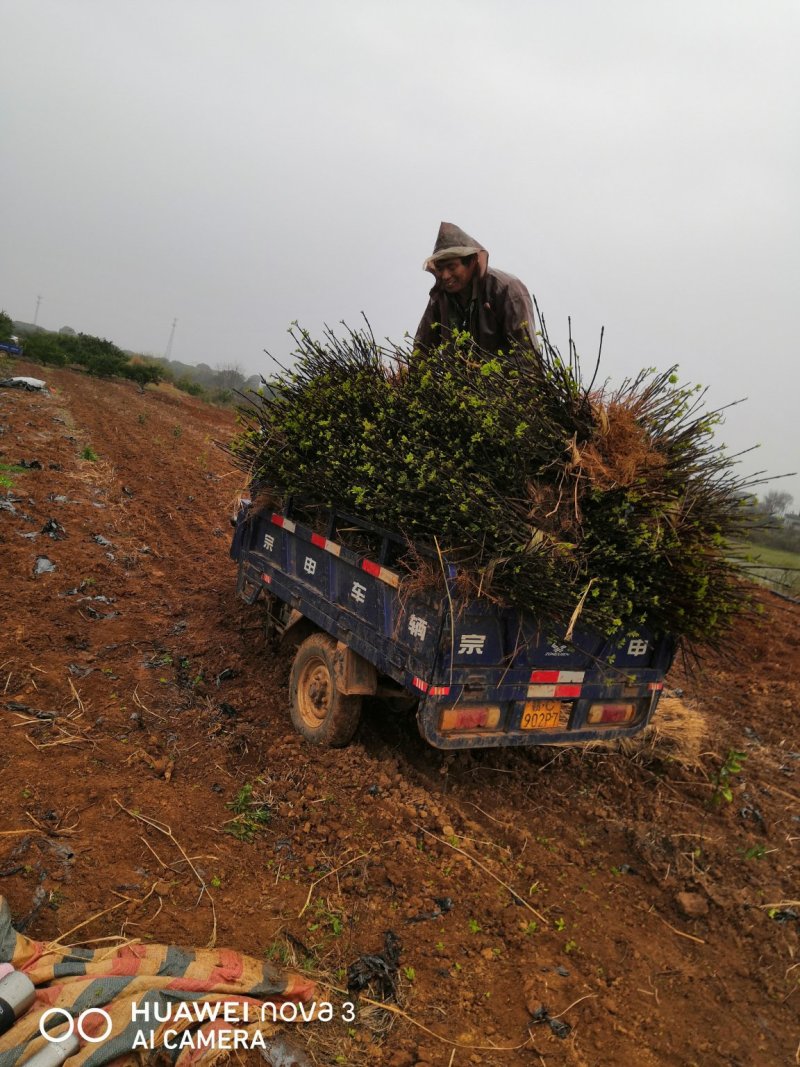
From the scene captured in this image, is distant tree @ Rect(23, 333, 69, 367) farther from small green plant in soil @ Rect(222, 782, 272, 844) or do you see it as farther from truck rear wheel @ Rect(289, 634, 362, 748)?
small green plant in soil @ Rect(222, 782, 272, 844)

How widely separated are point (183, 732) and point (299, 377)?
8.06 feet

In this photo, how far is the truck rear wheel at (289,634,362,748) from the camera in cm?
411

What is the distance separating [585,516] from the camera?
Answer: 3367 millimetres

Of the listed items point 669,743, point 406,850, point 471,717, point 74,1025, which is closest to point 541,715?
point 471,717

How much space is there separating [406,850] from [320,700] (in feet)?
3.86

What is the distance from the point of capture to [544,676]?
366 cm

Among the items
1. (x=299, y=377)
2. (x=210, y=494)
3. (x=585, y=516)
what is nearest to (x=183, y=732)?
(x=299, y=377)

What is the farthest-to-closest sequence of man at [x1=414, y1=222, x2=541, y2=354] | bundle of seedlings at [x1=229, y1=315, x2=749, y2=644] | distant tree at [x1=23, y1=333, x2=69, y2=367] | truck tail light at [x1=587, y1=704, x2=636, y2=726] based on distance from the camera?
1. distant tree at [x1=23, y1=333, x2=69, y2=367]
2. man at [x1=414, y1=222, x2=541, y2=354]
3. truck tail light at [x1=587, y1=704, x2=636, y2=726]
4. bundle of seedlings at [x1=229, y1=315, x2=749, y2=644]

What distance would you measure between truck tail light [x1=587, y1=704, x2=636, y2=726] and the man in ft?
7.81

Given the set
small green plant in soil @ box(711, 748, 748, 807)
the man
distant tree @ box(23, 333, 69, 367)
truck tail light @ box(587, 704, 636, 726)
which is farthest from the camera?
distant tree @ box(23, 333, 69, 367)

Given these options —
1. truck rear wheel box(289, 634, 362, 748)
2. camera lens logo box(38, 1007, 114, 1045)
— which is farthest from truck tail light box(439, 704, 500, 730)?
camera lens logo box(38, 1007, 114, 1045)

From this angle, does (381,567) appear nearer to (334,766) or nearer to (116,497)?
(334,766)

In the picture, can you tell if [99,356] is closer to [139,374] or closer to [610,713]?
[139,374]

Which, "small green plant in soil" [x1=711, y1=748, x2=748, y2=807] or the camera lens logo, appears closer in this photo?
the camera lens logo
